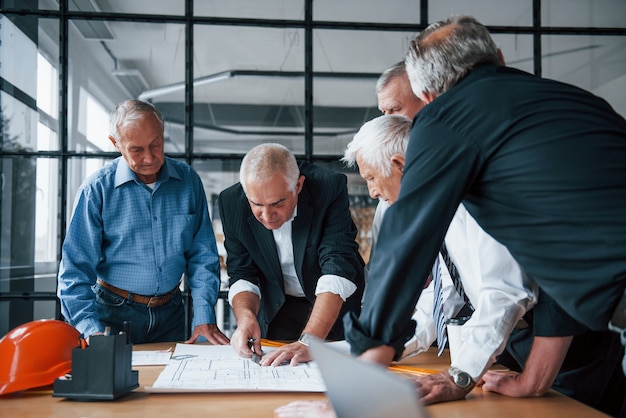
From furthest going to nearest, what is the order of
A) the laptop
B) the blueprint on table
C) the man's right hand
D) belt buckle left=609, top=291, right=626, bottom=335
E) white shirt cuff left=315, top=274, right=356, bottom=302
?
white shirt cuff left=315, top=274, right=356, bottom=302
the man's right hand
the blueprint on table
belt buckle left=609, top=291, right=626, bottom=335
the laptop

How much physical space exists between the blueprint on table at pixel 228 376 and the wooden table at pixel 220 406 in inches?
0.9

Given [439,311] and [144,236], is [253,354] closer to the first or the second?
[439,311]

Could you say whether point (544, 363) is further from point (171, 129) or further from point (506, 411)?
point (171, 129)

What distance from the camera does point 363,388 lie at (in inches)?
29.4

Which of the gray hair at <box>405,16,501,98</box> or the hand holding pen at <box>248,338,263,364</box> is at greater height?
the gray hair at <box>405,16,501,98</box>

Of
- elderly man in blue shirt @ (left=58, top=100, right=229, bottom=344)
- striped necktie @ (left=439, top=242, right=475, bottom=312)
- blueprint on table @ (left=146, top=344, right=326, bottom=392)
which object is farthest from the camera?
elderly man in blue shirt @ (left=58, top=100, right=229, bottom=344)

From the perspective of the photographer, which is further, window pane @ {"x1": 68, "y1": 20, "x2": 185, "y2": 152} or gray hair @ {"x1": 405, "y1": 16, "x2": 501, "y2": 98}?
window pane @ {"x1": 68, "y1": 20, "x2": 185, "y2": 152}

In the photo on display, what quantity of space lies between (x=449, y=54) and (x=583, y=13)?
265 centimetres

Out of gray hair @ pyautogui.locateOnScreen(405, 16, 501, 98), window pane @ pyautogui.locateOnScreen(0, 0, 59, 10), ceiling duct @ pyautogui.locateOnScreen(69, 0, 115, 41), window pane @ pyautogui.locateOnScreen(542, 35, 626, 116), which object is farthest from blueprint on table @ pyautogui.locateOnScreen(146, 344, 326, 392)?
window pane @ pyautogui.locateOnScreen(542, 35, 626, 116)

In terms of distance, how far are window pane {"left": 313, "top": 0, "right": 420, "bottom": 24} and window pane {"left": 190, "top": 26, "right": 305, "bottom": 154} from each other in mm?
186

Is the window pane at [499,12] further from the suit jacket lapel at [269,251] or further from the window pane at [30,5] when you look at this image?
the window pane at [30,5]

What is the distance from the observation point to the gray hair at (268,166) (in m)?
2.25

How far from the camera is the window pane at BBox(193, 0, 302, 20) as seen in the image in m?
3.40

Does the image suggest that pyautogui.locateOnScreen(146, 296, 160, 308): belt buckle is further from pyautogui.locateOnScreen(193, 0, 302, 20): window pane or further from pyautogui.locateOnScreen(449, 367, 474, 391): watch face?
pyautogui.locateOnScreen(193, 0, 302, 20): window pane
